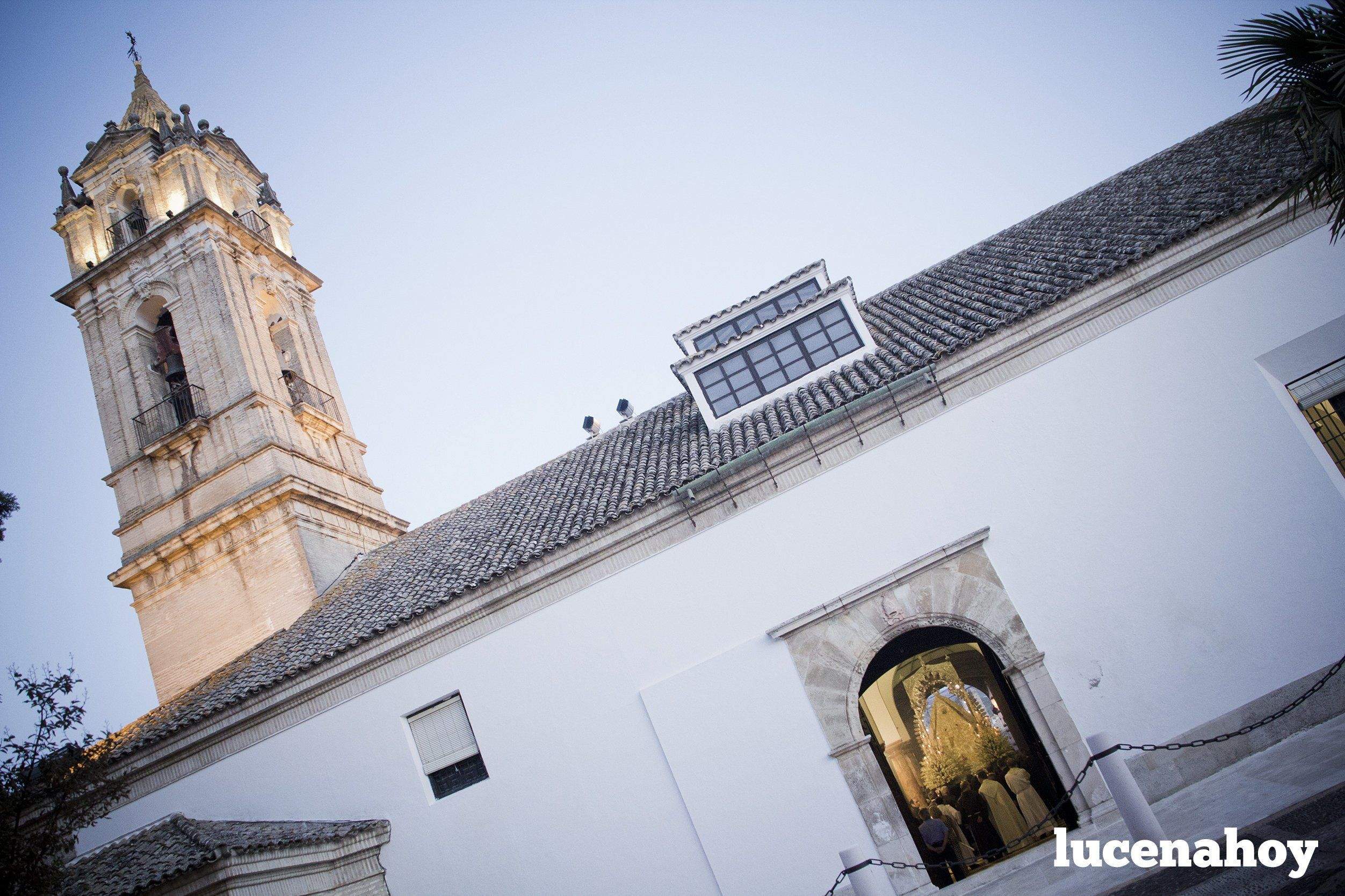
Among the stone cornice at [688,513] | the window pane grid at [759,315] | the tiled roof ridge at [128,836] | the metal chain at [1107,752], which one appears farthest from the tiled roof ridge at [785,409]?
the metal chain at [1107,752]

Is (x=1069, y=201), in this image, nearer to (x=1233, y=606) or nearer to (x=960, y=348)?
(x=960, y=348)

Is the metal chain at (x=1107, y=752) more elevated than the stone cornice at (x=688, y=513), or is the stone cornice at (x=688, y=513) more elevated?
the stone cornice at (x=688, y=513)

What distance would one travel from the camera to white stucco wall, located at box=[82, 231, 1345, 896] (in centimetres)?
885

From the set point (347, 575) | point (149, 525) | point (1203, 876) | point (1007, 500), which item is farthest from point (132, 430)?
point (1203, 876)

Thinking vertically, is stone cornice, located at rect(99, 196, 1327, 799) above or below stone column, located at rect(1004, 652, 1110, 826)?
above

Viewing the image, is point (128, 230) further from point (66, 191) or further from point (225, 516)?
point (225, 516)

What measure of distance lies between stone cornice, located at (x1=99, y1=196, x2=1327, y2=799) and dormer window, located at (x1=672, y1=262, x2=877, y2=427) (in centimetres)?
178

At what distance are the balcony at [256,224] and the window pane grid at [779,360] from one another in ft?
43.0

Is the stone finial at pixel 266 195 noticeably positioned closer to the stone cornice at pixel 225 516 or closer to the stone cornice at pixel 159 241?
the stone cornice at pixel 159 241

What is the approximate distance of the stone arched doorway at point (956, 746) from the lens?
1007cm

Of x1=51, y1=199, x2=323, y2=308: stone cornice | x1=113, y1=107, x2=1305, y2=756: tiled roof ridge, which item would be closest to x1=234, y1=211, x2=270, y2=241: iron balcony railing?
x1=51, y1=199, x2=323, y2=308: stone cornice

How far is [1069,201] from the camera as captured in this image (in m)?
14.6

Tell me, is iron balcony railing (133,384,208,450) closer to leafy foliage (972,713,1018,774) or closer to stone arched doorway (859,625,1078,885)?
stone arched doorway (859,625,1078,885)

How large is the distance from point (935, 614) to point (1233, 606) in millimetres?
3189
